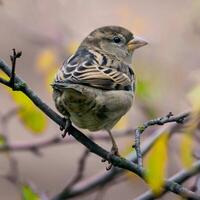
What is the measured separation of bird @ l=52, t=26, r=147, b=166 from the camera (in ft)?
11.8

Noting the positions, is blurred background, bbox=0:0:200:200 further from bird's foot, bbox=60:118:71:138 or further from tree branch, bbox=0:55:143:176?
tree branch, bbox=0:55:143:176

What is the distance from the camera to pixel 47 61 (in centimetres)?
515

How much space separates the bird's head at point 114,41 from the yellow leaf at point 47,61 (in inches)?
14.5

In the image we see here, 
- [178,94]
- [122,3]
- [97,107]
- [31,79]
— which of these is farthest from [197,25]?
[31,79]

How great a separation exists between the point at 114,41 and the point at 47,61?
557 millimetres

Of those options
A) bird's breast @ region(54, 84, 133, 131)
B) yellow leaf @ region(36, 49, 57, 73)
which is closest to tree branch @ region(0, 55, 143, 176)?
bird's breast @ region(54, 84, 133, 131)

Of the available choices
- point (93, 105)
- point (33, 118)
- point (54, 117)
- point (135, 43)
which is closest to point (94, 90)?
point (93, 105)

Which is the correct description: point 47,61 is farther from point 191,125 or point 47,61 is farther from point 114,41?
point 191,125

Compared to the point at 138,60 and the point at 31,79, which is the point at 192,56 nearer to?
the point at 138,60

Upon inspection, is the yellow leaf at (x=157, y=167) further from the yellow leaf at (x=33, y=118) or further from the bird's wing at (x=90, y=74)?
the yellow leaf at (x=33, y=118)

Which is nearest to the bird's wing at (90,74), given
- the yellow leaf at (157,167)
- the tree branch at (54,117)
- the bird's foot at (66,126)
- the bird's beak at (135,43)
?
the bird's foot at (66,126)

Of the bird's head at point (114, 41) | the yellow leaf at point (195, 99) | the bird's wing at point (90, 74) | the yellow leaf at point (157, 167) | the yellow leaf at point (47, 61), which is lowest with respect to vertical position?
the yellow leaf at point (47, 61)

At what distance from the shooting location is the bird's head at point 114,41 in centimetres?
477

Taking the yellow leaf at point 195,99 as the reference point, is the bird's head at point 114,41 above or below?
below
